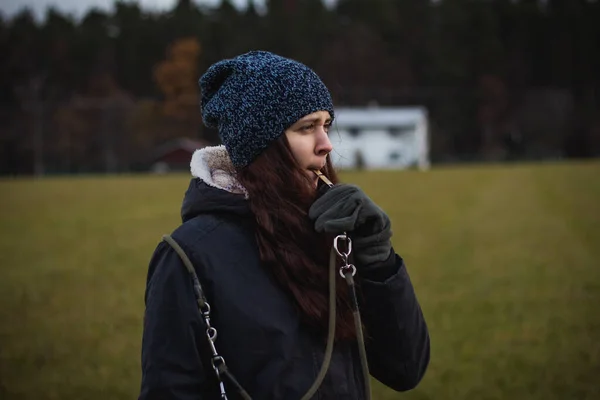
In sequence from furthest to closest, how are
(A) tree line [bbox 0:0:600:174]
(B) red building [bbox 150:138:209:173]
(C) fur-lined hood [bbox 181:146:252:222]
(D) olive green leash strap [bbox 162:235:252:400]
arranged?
1. (A) tree line [bbox 0:0:600:174]
2. (B) red building [bbox 150:138:209:173]
3. (C) fur-lined hood [bbox 181:146:252:222]
4. (D) olive green leash strap [bbox 162:235:252:400]

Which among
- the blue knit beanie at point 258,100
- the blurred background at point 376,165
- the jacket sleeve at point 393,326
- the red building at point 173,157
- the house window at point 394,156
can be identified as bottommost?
the house window at point 394,156

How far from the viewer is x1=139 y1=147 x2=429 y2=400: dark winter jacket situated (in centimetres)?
215

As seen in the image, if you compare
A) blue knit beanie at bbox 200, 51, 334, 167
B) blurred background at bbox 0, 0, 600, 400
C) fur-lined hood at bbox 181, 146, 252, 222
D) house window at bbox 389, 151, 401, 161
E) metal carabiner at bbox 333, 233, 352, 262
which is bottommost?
house window at bbox 389, 151, 401, 161

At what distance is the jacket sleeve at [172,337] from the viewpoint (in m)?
2.14

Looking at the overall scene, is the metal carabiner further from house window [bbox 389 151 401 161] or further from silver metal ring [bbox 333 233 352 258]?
house window [bbox 389 151 401 161]

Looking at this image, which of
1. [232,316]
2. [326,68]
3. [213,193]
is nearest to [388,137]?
[326,68]

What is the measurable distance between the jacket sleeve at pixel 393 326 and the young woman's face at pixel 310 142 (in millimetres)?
333

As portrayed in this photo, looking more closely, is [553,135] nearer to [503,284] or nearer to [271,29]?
[271,29]

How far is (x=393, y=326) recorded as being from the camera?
2.34 metres

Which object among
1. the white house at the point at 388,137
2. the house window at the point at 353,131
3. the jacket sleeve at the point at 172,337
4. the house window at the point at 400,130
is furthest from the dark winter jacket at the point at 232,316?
the house window at the point at 400,130

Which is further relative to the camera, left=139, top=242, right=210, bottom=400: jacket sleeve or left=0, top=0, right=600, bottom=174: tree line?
left=0, top=0, right=600, bottom=174: tree line

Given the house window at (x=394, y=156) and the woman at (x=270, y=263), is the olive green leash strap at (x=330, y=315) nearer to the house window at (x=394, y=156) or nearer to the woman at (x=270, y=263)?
the woman at (x=270, y=263)

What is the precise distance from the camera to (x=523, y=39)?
317 ft

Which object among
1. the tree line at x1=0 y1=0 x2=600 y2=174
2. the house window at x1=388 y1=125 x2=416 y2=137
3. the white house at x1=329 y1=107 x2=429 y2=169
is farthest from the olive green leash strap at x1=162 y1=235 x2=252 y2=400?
the tree line at x1=0 y1=0 x2=600 y2=174
